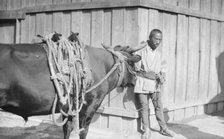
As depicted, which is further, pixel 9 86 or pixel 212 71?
pixel 212 71

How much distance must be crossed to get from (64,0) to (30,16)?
46.7 inches

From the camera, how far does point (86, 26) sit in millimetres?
6816

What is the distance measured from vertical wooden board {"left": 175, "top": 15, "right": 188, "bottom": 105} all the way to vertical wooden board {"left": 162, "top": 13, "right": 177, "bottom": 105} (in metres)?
0.14

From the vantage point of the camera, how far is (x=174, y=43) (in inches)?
279

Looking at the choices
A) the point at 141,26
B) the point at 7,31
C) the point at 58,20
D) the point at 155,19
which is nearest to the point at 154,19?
the point at 155,19

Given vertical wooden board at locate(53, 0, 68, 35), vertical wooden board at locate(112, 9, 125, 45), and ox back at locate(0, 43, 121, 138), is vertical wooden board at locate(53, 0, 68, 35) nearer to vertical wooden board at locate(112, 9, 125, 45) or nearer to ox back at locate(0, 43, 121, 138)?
vertical wooden board at locate(112, 9, 125, 45)

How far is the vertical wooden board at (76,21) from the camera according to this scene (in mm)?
6888

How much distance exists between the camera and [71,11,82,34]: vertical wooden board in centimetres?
689

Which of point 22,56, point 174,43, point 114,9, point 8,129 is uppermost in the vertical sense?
point 114,9

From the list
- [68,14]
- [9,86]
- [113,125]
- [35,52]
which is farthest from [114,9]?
[9,86]

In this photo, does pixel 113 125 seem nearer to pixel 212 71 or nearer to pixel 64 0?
pixel 64 0

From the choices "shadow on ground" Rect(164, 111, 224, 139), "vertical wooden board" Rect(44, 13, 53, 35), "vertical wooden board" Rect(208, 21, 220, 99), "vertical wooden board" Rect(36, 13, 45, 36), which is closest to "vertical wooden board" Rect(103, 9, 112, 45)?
"vertical wooden board" Rect(44, 13, 53, 35)

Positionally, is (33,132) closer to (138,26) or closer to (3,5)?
(138,26)

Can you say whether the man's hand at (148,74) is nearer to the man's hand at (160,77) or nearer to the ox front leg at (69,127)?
the man's hand at (160,77)
